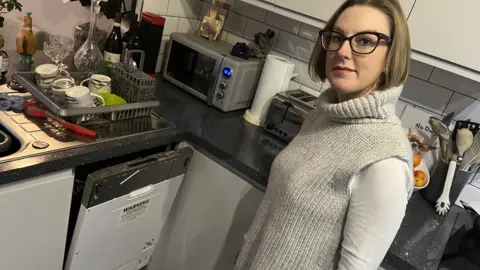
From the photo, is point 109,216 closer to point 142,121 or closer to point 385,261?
point 142,121

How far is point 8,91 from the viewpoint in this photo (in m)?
1.41

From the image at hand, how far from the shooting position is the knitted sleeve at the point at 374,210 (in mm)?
844

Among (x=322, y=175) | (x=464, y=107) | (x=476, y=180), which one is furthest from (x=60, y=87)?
(x=476, y=180)

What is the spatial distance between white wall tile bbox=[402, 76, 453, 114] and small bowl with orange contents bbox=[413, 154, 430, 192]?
0.75 feet

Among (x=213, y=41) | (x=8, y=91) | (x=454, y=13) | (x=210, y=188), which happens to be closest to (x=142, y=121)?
(x=210, y=188)

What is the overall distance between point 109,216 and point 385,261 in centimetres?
86

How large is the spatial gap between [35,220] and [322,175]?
0.83 m

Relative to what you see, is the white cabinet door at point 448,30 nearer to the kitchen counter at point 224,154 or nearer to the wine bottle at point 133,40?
the kitchen counter at point 224,154

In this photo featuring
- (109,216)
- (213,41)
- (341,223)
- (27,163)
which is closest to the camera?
(341,223)

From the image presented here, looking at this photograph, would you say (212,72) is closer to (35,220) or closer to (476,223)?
(35,220)

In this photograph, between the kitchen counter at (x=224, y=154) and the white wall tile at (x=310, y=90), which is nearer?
the kitchen counter at (x=224, y=154)

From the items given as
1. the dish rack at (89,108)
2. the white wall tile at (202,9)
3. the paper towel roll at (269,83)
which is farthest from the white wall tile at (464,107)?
the white wall tile at (202,9)

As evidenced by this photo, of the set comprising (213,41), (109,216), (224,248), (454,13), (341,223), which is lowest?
(224,248)

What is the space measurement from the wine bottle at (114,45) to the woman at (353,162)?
3.46 feet
